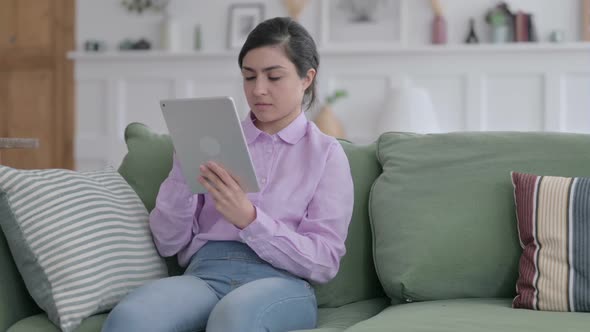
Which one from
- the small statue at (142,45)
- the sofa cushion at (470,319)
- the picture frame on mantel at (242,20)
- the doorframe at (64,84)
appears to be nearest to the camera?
the sofa cushion at (470,319)

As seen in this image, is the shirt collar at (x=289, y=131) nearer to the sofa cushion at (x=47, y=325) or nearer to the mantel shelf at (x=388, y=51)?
the sofa cushion at (x=47, y=325)

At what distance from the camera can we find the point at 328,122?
4.77 meters

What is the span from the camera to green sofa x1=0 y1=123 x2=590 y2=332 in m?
1.76

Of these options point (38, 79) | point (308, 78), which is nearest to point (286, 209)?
point (308, 78)

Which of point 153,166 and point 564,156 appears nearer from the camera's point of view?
point 564,156

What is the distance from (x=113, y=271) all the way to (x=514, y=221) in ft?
2.94

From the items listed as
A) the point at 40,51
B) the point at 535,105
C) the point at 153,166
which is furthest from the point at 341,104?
the point at 153,166

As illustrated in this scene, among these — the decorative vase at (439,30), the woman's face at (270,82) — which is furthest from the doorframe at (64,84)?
the woman's face at (270,82)

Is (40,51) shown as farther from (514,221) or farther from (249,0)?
(514,221)

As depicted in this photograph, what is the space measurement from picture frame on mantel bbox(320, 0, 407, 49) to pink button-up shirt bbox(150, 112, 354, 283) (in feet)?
10.1

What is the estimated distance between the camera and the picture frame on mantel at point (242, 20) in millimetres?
5066

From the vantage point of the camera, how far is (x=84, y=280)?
66.1 inches

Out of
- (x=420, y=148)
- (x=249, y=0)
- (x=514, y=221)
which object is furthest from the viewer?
(x=249, y=0)

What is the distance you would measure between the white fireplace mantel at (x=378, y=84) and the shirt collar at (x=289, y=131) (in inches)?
118
